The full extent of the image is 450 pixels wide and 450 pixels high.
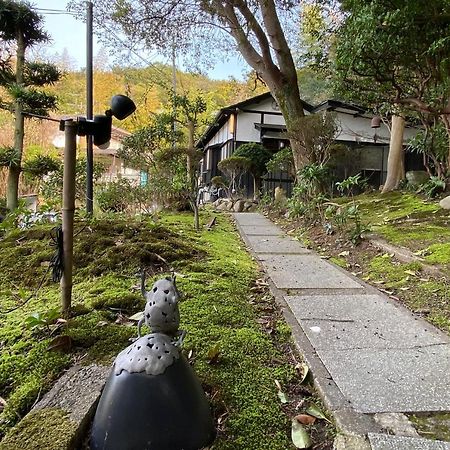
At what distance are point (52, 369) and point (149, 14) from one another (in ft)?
24.7

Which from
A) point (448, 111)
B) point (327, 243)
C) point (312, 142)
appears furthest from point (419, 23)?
point (312, 142)

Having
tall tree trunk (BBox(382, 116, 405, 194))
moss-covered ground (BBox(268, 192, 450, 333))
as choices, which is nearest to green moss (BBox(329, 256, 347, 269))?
moss-covered ground (BBox(268, 192, 450, 333))

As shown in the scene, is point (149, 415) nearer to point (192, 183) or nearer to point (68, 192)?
point (68, 192)

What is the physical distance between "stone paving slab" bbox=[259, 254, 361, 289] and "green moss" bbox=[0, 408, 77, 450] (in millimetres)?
1672

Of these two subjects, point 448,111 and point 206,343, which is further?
point 448,111

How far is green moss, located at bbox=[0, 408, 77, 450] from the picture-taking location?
2.81 ft

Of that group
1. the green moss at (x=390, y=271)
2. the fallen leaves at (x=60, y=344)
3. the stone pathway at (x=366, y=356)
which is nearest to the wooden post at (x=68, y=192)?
the fallen leaves at (x=60, y=344)

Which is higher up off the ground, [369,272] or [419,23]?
[419,23]

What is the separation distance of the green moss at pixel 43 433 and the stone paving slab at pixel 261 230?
13.4 ft

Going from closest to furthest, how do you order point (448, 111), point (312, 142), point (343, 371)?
point (343, 371)
point (448, 111)
point (312, 142)

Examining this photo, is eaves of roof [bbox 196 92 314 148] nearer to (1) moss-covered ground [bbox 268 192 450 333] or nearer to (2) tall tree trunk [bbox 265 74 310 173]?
(2) tall tree trunk [bbox 265 74 310 173]

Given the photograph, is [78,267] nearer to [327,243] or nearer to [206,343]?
[206,343]

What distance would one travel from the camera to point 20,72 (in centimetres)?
554

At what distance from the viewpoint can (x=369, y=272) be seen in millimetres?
2936
